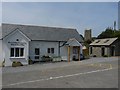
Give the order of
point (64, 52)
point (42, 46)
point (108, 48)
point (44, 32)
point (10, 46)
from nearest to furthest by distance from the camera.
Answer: point (10, 46)
point (42, 46)
point (64, 52)
point (44, 32)
point (108, 48)

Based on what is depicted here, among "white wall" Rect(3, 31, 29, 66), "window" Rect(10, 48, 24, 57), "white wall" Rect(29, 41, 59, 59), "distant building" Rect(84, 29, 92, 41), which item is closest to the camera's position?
"white wall" Rect(3, 31, 29, 66)

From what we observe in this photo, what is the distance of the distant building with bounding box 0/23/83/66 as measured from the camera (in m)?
33.2

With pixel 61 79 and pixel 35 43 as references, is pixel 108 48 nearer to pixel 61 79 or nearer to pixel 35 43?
pixel 35 43

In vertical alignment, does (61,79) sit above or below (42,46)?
below

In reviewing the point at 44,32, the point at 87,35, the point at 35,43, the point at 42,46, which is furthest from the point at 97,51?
the point at 35,43

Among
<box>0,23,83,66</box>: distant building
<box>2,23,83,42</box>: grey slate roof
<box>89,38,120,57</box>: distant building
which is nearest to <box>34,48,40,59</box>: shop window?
<box>0,23,83,66</box>: distant building

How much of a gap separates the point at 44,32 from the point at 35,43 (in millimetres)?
4101

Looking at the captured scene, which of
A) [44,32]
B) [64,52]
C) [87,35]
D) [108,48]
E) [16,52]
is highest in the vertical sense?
[87,35]

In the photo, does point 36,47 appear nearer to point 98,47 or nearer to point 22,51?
point 22,51

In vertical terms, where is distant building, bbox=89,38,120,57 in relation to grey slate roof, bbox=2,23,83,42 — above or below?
below

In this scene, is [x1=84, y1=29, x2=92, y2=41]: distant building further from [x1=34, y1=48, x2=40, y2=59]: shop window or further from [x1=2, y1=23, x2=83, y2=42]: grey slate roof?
[x1=34, y1=48, x2=40, y2=59]: shop window

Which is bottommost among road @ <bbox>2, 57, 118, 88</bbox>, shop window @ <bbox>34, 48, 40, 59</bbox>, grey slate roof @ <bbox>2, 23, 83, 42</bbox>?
road @ <bbox>2, 57, 118, 88</bbox>

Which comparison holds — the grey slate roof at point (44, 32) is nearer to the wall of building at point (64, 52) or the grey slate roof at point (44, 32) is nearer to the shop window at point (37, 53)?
the wall of building at point (64, 52)

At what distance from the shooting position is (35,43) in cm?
3675
